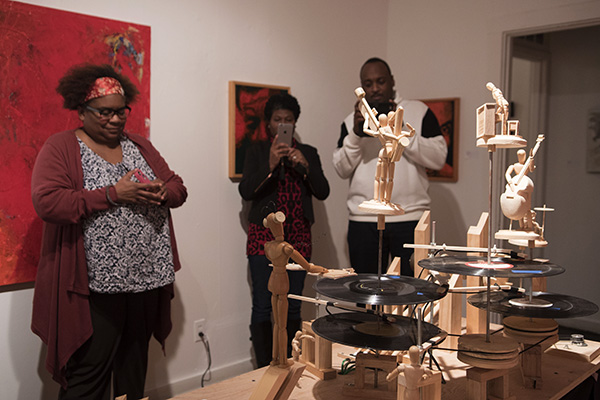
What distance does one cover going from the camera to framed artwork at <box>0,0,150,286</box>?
2.36m

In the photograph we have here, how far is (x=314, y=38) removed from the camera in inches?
146

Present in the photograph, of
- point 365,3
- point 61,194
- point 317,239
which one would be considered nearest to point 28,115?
point 61,194

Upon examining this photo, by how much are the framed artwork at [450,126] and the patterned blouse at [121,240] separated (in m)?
2.29

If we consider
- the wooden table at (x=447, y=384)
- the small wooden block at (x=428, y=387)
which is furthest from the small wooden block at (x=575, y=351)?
the small wooden block at (x=428, y=387)

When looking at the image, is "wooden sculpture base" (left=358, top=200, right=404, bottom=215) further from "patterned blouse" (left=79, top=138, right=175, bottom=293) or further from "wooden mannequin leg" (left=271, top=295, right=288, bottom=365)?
"patterned blouse" (left=79, top=138, right=175, bottom=293)

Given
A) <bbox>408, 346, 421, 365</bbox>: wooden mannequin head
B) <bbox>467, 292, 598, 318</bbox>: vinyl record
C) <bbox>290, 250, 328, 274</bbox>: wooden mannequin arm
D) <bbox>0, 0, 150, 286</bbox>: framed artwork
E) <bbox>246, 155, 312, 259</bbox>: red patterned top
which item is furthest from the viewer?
<bbox>246, 155, 312, 259</bbox>: red patterned top

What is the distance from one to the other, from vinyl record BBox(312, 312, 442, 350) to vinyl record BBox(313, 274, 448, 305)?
0.11 m

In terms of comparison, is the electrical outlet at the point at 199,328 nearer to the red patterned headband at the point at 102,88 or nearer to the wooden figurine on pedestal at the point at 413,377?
the red patterned headband at the point at 102,88

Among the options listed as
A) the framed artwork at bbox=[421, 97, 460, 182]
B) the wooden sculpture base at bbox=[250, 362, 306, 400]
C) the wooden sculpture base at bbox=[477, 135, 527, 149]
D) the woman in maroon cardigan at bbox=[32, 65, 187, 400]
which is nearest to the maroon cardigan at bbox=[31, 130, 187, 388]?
the woman in maroon cardigan at bbox=[32, 65, 187, 400]

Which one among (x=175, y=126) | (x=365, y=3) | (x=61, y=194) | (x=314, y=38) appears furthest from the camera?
(x=365, y=3)

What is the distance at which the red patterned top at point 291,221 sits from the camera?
3000mm

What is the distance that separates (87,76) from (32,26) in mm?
475

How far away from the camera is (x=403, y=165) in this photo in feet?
9.97

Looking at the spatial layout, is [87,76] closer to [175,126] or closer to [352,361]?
[175,126]
